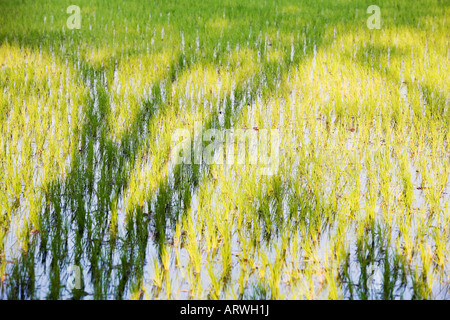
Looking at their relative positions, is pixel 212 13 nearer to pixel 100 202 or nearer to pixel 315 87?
pixel 315 87

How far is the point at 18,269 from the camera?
6.96 feet

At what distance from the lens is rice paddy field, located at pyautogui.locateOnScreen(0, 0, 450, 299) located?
7.07 feet

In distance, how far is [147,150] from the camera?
330cm

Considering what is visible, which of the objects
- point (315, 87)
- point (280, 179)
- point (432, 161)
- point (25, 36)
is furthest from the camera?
point (25, 36)

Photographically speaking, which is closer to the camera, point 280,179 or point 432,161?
point 280,179

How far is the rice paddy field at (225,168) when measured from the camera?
84.8 inches

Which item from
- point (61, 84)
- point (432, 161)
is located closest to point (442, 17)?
point (432, 161)

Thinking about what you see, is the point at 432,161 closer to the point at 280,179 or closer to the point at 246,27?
the point at 280,179

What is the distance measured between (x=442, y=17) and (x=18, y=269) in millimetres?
6165

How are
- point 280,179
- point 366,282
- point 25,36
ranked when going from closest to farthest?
point 366,282
point 280,179
point 25,36

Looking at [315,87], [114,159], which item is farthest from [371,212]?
[315,87]

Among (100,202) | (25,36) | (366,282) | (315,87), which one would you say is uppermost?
(25,36)

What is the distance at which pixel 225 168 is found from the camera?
10.1 feet

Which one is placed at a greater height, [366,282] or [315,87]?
[315,87]
